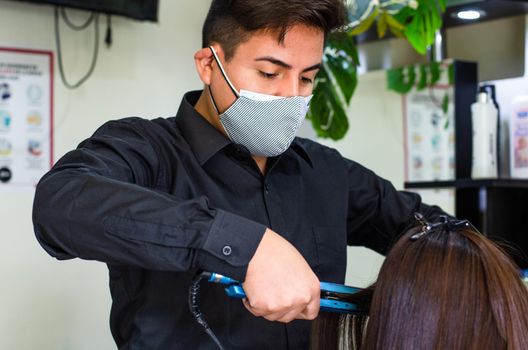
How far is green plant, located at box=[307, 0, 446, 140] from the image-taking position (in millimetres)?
2648

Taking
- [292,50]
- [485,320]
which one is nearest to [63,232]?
[292,50]

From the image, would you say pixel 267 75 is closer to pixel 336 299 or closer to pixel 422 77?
pixel 336 299

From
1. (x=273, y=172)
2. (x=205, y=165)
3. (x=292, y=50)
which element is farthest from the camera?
(x=273, y=172)

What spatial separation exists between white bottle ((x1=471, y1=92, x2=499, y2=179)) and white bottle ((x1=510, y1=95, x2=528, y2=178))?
56 mm

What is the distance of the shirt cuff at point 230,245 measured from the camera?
1.19 metres

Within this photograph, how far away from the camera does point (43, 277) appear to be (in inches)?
104

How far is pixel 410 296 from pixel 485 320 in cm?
12

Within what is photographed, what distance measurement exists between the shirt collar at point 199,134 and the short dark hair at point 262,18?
0.53ft

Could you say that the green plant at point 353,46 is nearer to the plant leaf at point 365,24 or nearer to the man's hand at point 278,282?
the plant leaf at point 365,24

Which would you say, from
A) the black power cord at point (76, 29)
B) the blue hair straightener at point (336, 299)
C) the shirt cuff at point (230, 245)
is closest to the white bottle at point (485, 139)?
the blue hair straightener at point (336, 299)

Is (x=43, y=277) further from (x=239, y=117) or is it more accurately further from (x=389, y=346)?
(x=389, y=346)

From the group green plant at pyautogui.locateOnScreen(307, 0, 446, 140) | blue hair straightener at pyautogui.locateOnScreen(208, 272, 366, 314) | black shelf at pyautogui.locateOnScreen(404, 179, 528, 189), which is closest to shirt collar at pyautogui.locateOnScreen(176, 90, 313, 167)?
blue hair straightener at pyautogui.locateOnScreen(208, 272, 366, 314)

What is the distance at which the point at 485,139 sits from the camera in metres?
2.48

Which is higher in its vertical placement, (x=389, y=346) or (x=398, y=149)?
(x=398, y=149)
